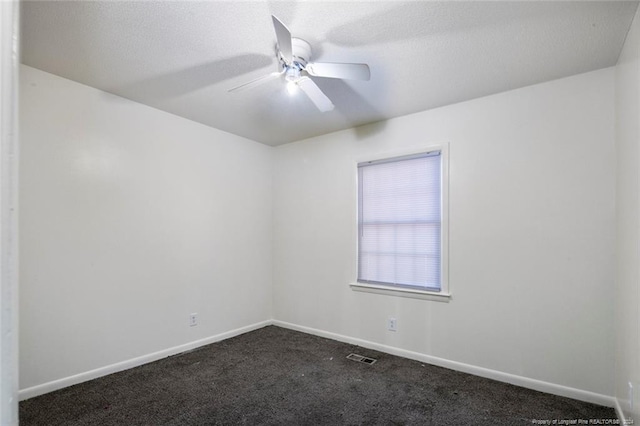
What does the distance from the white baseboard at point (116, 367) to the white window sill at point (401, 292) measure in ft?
5.10

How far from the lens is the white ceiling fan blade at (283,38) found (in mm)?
1595

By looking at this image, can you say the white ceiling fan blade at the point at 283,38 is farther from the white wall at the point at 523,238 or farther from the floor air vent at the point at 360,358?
the floor air vent at the point at 360,358

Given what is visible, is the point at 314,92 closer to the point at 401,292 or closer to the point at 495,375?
the point at 401,292

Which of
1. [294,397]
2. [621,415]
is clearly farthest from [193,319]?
[621,415]

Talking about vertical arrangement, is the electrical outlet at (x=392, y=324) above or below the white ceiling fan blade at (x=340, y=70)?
below

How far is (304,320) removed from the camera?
13.2 feet

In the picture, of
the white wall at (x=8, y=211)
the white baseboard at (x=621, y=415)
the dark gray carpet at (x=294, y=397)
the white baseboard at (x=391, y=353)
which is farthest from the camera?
the white baseboard at (x=391, y=353)

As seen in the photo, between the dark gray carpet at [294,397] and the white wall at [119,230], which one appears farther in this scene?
the white wall at [119,230]

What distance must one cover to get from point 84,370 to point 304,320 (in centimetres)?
221

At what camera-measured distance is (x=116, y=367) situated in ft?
9.23

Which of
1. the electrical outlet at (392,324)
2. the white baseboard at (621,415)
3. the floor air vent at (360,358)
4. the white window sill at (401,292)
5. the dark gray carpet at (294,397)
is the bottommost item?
the floor air vent at (360,358)

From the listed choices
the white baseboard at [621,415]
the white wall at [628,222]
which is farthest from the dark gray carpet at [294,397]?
the white wall at [628,222]

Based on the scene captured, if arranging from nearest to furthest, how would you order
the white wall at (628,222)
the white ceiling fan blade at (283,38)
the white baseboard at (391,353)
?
the white ceiling fan blade at (283,38) → the white wall at (628,222) → the white baseboard at (391,353)

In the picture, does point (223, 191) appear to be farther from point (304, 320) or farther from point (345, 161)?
point (304, 320)
